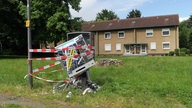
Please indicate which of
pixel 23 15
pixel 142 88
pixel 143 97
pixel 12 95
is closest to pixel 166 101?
pixel 143 97

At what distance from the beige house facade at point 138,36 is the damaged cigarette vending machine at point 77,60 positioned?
4479cm

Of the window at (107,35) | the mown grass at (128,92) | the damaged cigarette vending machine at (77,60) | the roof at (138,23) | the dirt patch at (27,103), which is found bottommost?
the dirt patch at (27,103)

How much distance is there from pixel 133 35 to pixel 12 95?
1903 inches

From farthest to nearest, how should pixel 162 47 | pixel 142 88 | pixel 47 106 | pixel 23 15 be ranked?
pixel 162 47 → pixel 23 15 → pixel 142 88 → pixel 47 106

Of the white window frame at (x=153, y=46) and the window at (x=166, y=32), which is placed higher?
the window at (x=166, y=32)

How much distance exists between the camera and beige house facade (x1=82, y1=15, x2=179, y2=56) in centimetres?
5412

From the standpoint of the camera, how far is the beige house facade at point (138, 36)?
5412cm

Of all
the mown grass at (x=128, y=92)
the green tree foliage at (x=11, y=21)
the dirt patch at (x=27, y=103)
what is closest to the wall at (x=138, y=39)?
the green tree foliage at (x=11, y=21)

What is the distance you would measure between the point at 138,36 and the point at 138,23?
244cm

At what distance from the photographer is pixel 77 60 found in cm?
1028

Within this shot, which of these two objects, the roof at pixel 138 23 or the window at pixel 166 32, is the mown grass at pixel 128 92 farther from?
the roof at pixel 138 23

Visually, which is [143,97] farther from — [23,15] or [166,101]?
[23,15]

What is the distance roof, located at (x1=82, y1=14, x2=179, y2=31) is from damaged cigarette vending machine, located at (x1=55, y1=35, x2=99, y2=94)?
44809mm

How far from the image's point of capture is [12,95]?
407 inches
